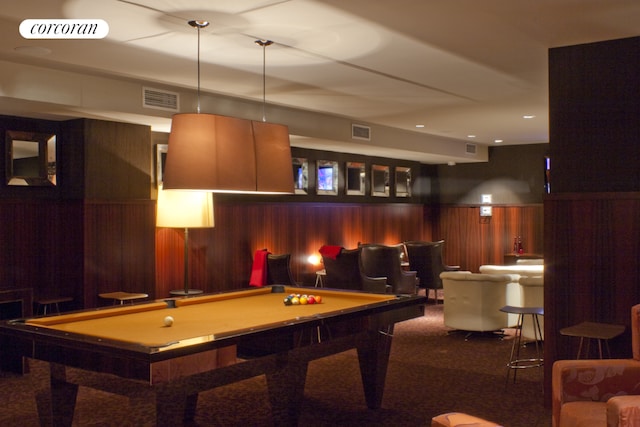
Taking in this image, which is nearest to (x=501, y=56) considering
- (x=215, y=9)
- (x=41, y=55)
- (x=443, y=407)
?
(x=215, y=9)

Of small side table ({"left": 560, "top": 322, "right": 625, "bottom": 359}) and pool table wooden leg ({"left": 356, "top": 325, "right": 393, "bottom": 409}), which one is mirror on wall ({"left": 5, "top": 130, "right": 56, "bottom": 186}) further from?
small side table ({"left": 560, "top": 322, "right": 625, "bottom": 359})

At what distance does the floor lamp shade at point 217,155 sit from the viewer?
4.85m

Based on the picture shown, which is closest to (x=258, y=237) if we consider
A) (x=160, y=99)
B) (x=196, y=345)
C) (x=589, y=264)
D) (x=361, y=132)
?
(x=361, y=132)

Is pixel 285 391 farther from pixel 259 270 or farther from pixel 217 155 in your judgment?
pixel 259 270

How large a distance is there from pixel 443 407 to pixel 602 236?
178cm

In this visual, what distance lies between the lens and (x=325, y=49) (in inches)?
218

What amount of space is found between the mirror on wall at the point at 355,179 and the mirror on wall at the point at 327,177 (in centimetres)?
38

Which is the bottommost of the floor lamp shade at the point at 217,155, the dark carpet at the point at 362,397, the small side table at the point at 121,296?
the dark carpet at the point at 362,397

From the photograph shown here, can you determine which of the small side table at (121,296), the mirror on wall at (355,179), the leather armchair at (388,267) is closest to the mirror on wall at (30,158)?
the small side table at (121,296)

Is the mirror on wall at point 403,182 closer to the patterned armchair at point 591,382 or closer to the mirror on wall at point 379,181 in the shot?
the mirror on wall at point 379,181

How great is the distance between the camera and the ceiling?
4.50 m

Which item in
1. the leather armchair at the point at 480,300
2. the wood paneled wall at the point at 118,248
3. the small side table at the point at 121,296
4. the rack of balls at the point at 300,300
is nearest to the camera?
the rack of balls at the point at 300,300

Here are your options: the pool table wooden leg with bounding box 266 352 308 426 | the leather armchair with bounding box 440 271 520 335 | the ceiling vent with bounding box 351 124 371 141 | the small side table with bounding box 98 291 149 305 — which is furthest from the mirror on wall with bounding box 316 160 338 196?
the pool table wooden leg with bounding box 266 352 308 426

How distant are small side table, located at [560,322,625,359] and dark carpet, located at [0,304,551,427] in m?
0.66
